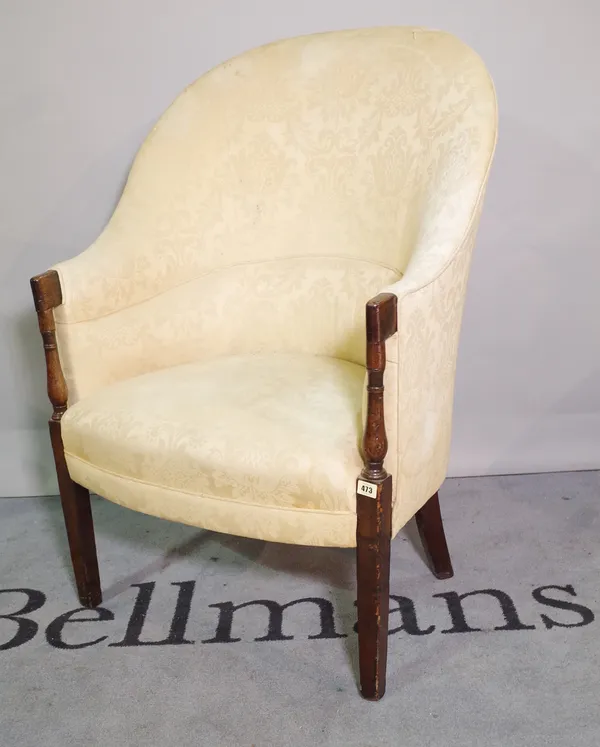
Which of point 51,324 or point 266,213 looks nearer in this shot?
point 51,324

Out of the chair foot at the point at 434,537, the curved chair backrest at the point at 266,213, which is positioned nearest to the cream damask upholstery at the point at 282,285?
the curved chair backrest at the point at 266,213

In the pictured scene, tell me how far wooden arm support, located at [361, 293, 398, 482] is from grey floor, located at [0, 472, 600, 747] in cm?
41

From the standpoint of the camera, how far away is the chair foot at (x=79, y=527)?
1377mm

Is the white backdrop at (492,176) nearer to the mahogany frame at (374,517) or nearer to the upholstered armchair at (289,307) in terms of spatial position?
the upholstered armchair at (289,307)

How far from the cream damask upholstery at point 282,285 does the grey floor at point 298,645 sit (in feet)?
0.92

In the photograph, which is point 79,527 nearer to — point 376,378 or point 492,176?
point 376,378

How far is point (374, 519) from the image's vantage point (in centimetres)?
109

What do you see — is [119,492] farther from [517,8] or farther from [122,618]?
[517,8]

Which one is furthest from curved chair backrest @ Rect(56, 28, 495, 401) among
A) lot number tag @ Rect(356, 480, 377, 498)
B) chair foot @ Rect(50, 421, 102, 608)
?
lot number tag @ Rect(356, 480, 377, 498)

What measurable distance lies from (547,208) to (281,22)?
724 millimetres

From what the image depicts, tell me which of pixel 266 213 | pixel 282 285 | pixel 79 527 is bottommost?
pixel 79 527

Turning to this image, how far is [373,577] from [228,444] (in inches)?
11.2

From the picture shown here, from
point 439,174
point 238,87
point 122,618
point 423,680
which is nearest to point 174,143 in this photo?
point 238,87

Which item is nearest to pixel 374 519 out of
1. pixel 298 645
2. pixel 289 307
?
pixel 298 645
